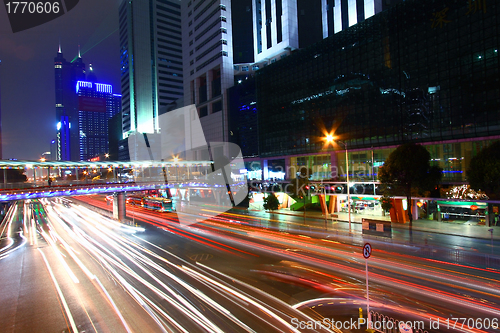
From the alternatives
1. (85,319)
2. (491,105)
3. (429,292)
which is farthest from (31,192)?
(491,105)

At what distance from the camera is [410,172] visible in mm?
30016

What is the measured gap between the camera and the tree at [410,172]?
30062mm

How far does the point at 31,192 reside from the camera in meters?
30.2

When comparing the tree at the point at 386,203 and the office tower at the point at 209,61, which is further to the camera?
the office tower at the point at 209,61

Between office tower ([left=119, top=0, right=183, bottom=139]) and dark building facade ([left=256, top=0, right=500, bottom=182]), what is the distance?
359 feet

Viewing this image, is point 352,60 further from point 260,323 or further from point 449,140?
point 260,323

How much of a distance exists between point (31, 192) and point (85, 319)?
1008 inches

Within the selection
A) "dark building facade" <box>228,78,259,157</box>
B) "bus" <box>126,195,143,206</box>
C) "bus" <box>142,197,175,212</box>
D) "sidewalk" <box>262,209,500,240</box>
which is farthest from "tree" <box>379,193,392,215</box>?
"bus" <box>126,195,143,206</box>

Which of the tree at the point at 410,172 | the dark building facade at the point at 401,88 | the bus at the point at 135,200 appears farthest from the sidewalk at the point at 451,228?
the bus at the point at 135,200

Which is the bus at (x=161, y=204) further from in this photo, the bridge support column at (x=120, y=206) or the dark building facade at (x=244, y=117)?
the dark building facade at (x=244, y=117)

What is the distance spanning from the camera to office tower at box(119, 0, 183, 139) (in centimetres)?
14288

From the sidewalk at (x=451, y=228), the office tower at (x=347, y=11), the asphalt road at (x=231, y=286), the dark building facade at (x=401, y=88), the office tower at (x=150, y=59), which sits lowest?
the sidewalk at (x=451, y=228)

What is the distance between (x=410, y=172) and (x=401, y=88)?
54.1 feet

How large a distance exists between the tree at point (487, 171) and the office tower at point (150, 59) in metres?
145
